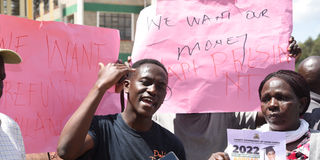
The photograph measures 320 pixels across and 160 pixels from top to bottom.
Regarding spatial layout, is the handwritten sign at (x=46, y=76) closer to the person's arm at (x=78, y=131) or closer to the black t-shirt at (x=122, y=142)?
the black t-shirt at (x=122, y=142)

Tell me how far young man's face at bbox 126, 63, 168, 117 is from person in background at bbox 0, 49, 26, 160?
67cm

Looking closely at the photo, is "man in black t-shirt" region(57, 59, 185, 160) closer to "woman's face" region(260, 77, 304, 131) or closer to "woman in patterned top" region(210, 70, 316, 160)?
"woman in patterned top" region(210, 70, 316, 160)

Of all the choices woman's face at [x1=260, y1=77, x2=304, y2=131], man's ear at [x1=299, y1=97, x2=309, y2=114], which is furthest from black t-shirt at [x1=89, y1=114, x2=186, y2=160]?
man's ear at [x1=299, y1=97, x2=309, y2=114]

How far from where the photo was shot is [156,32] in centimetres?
331

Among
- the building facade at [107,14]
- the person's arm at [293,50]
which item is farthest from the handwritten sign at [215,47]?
the building facade at [107,14]

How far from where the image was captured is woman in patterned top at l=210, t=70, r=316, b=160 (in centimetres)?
220

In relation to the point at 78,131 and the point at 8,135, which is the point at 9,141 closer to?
the point at 8,135

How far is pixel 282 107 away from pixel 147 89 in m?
0.77

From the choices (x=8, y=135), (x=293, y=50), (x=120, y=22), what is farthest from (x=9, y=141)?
(x=120, y=22)

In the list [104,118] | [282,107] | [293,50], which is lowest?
[104,118]

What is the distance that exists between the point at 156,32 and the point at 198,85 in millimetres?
562

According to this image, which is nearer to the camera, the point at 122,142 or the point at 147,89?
the point at 122,142

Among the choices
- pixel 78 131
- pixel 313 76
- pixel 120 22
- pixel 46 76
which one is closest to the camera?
pixel 78 131

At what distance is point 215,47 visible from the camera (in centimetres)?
324
